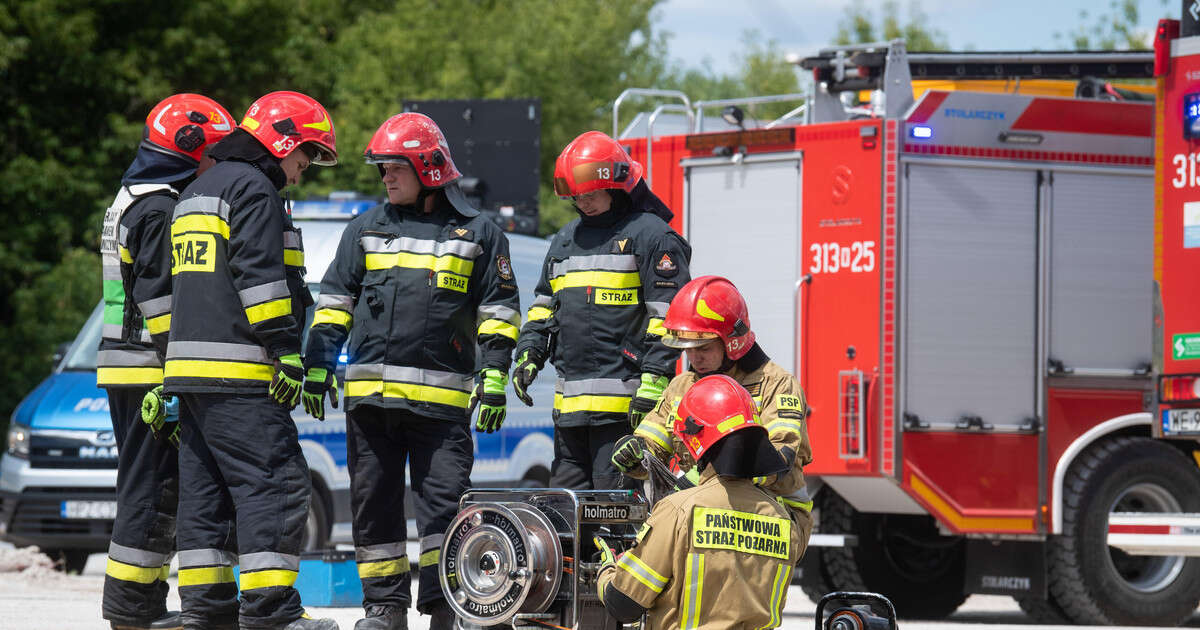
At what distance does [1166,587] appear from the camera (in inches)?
430

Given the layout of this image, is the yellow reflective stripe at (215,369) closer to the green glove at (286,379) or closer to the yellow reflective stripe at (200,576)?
the green glove at (286,379)

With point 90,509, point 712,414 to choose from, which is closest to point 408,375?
point 712,414

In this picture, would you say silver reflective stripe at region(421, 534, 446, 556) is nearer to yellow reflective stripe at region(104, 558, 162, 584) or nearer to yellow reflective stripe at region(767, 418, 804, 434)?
yellow reflective stripe at region(104, 558, 162, 584)

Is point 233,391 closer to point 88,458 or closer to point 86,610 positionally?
point 86,610

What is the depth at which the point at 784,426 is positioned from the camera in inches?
263

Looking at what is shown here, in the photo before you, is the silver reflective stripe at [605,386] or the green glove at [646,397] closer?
the green glove at [646,397]

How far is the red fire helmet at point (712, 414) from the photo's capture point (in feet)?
19.4

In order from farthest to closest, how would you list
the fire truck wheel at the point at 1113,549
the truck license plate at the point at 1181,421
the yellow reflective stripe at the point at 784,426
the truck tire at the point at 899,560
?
the truck tire at the point at 899,560, the fire truck wheel at the point at 1113,549, the truck license plate at the point at 1181,421, the yellow reflective stripe at the point at 784,426

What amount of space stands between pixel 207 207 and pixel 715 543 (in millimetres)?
2639

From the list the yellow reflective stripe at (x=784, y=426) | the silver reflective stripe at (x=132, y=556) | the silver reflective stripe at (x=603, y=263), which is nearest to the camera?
the yellow reflective stripe at (x=784, y=426)

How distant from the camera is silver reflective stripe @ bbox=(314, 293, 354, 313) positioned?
766 centimetres

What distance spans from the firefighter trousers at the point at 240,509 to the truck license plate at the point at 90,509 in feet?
16.7

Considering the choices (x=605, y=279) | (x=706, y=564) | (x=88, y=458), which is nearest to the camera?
(x=706, y=564)

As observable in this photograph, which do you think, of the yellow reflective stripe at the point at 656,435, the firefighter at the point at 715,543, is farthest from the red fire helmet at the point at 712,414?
the yellow reflective stripe at the point at 656,435
